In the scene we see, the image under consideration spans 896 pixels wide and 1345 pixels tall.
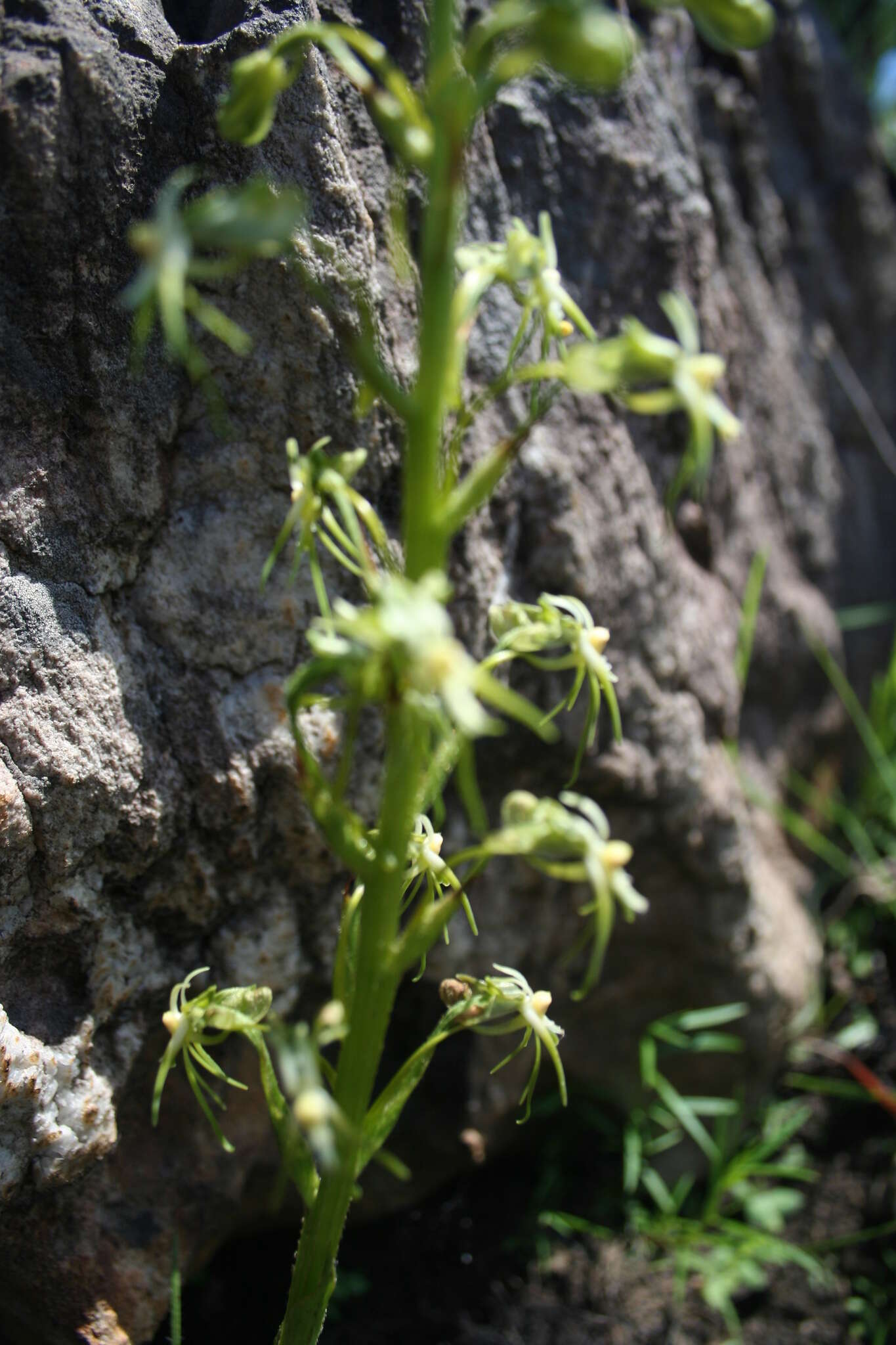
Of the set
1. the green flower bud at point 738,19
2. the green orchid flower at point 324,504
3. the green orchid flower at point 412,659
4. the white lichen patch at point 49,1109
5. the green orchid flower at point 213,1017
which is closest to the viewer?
the green orchid flower at point 412,659

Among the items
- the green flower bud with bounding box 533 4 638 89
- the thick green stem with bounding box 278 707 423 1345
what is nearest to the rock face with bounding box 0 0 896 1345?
the thick green stem with bounding box 278 707 423 1345

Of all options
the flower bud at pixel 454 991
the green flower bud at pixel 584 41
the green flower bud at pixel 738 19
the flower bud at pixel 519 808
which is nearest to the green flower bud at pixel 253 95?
the green flower bud at pixel 584 41

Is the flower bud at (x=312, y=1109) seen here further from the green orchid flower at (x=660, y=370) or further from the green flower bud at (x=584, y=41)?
→ the green flower bud at (x=584, y=41)

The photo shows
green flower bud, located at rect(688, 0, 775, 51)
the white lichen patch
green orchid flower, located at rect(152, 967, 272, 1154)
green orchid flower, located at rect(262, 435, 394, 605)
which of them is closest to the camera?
green flower bud, located at rect(688, 0, 775, 51)


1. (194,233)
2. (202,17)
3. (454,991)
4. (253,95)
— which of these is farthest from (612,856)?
(202,17)

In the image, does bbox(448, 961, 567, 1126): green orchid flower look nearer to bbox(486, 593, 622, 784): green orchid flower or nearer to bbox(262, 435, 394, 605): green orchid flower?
bbox(486, 593, 622, 784): green orchid flower

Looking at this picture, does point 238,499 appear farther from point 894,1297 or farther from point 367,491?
point 894,1297

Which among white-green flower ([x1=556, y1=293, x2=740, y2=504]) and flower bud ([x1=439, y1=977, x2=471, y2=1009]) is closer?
white-green flower ([x1=556, y1=293, x2=740, y2=504])

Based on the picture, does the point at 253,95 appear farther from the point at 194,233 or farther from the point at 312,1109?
the point at 312,1109
